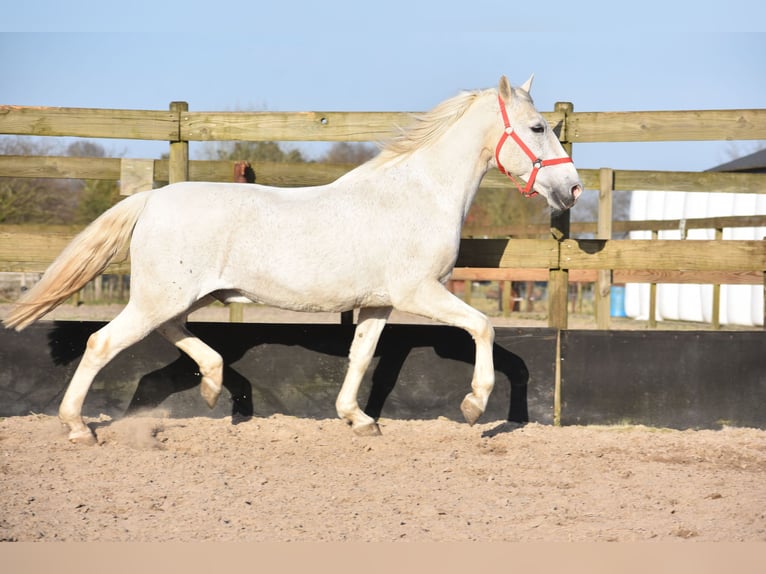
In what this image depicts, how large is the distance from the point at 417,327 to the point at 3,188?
21486 mm

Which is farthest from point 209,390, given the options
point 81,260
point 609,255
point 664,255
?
point 664,255

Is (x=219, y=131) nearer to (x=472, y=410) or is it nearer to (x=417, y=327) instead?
(x=417, y=327)

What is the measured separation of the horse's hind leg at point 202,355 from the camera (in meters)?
5.06

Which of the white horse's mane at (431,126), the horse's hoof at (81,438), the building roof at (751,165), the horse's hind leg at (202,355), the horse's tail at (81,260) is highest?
the building roof at (751,165)

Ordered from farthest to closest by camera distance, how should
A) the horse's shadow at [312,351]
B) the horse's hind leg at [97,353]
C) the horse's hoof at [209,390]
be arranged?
the horse's shadow at [312,351], the horse's hoof at [209,390], the horse's hind leg at [97,353]

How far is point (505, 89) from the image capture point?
5113mm

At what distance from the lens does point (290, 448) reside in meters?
4.86

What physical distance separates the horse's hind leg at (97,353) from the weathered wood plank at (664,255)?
2823mm

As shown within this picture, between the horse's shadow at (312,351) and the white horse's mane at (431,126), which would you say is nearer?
the white horse's mane at (431,126)

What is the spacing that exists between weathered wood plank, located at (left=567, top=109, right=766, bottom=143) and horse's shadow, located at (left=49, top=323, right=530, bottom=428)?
159 centimetres

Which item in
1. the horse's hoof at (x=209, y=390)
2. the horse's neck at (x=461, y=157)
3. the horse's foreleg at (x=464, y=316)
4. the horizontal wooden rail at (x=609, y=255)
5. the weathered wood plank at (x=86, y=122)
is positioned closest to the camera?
the horse's foreleg at (x=464, y=316)

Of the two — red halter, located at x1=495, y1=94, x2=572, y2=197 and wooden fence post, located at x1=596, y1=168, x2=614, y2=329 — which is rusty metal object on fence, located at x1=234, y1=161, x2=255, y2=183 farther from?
wooden fence post, located at x1=596, y1=168, x2=614, y2=329

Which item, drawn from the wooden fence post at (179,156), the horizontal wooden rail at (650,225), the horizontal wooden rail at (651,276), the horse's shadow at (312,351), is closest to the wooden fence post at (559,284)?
the horizontal wooden rail at (651,276)

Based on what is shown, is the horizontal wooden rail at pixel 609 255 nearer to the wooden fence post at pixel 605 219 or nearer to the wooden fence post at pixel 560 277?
the wooden fence post at pixel 560 277
